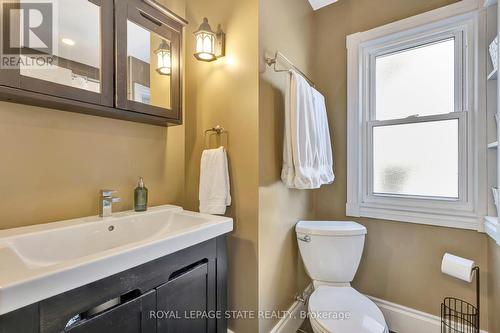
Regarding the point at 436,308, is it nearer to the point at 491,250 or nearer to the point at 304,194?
the point at 491,250

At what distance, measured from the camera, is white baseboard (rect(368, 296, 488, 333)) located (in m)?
1.51

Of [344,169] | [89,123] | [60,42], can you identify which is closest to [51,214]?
[89,123]

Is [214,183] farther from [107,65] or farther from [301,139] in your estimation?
[107,65]

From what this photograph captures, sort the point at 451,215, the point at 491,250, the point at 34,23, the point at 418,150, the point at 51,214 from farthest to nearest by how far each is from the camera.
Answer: the point at 418,150 < the point at 451,215 < the point at 491,250 < the point at 51,214 < the point at 34,23

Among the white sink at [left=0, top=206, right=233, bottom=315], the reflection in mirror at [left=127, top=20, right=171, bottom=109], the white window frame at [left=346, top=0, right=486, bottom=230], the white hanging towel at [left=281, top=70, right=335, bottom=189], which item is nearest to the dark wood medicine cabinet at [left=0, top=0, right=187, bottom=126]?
the reflection in mirror at [left=127, top=20, right=171, bottom=109]

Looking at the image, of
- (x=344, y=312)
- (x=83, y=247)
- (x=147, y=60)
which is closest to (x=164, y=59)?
(x=147, y=60)

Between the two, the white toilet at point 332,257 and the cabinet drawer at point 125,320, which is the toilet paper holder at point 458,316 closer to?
the white toilet at point 332,257

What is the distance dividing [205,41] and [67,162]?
939 mm

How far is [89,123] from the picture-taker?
3.72 ft

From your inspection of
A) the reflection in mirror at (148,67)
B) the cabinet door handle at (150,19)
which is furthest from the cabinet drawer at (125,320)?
the cabinet door handle at (150,19)

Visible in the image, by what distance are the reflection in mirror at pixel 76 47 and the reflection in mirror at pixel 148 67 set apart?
0.14 m

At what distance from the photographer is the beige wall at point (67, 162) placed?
928 millimetres

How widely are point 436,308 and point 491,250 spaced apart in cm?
51

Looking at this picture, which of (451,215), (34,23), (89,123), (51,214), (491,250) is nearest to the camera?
(34,23)
